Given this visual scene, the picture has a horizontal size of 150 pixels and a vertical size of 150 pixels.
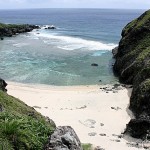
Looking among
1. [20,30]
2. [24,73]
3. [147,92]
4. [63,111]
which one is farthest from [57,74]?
[20,30]

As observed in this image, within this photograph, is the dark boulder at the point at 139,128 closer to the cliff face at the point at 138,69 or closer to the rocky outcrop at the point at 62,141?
the cliff face at the point at 138,69

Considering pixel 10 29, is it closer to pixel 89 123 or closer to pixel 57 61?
pixel 57 61

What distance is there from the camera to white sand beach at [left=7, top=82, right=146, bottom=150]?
27547 millimetres

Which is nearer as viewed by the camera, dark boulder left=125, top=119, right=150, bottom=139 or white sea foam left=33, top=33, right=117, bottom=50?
dark boulder left=125, top=119, right=150, bottom=139

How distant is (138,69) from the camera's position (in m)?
46.7

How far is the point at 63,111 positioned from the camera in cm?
3553

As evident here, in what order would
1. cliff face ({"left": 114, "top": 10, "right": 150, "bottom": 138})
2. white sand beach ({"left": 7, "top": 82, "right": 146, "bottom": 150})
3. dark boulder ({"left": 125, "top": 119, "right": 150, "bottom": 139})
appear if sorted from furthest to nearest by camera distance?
cliff face ({"left": 114, "top": 10, "right": 150, "bottom": 138}) < white sand beach ({"left": 7, "top": 82, "right": 146, "bottom": 150}) < dark boulder ({"left": 125, "top": 119, "right": 150, "bottom": 139})

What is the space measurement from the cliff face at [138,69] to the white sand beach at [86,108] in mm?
1677

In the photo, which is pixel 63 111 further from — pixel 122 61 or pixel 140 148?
pixel 122 61

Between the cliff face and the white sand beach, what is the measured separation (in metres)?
1.68

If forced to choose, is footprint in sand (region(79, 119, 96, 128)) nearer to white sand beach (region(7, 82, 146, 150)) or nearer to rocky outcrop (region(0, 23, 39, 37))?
white sand beach (region(7, 82, 146, 150))

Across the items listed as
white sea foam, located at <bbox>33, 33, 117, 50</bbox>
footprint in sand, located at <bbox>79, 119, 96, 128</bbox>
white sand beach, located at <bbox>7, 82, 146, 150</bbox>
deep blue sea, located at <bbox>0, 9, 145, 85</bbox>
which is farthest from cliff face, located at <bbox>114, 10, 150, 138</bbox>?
white sea foam, located at <bbox>33, 33, 117, 50</bbox>

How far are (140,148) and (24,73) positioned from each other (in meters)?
36.3

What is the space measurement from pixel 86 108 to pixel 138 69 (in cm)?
1326
